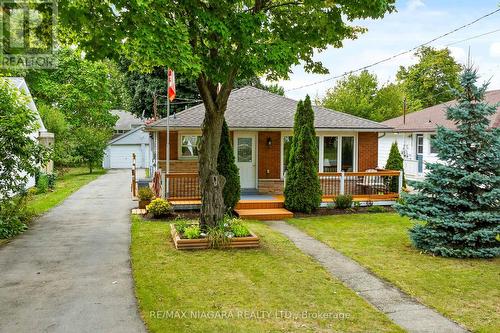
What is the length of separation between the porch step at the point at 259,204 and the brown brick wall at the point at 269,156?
2412 mm

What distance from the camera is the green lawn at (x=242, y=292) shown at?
5.75 m

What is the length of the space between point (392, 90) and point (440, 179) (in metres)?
33.0

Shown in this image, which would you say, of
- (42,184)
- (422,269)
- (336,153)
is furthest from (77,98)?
(422,269)

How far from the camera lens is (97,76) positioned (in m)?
36.5

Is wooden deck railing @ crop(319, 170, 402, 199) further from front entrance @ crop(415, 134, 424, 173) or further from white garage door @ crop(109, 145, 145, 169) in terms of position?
white garage door @ crop(109, 145, 145, 169)

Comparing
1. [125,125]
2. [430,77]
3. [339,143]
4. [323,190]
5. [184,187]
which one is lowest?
[323,190]

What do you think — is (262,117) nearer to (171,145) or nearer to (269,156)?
(269,156)

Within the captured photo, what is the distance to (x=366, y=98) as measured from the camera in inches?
1543

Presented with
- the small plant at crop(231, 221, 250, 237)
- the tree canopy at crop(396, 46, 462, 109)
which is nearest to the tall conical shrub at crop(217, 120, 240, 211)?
the small plant at crop(231, 221, 250, 237)

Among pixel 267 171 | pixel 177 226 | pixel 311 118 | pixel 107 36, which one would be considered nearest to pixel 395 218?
pixel 311 118

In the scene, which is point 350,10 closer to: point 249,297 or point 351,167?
point 249,297

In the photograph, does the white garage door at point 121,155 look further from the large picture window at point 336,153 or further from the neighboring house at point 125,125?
the large picture window at point 336,153

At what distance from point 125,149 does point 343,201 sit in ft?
101

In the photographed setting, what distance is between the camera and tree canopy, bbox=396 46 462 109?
44094 mm
